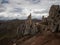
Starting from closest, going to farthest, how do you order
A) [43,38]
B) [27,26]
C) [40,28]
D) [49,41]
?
[49,41]
[43,38]
[40,28]
[27,26]

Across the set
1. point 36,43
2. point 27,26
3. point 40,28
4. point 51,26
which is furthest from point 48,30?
point 27,26

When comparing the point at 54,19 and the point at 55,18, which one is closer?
the point at 55,18

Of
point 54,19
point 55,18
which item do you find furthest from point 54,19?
point 55,18

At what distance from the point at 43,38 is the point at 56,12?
942 cm

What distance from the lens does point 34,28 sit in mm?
85062

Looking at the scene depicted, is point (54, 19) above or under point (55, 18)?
under

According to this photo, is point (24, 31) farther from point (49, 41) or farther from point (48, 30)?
point (49, 41)

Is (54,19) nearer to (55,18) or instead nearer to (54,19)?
(54,19)

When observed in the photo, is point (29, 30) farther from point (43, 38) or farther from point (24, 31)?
point (43, 38)

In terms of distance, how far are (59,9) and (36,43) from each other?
1311 cm

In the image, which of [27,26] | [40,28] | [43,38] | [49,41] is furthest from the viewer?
[27,26]

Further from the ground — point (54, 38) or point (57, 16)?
point (57, 16)

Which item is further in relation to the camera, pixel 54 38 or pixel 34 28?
pixel 34 28

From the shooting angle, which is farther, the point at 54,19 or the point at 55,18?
the point at 54,19
